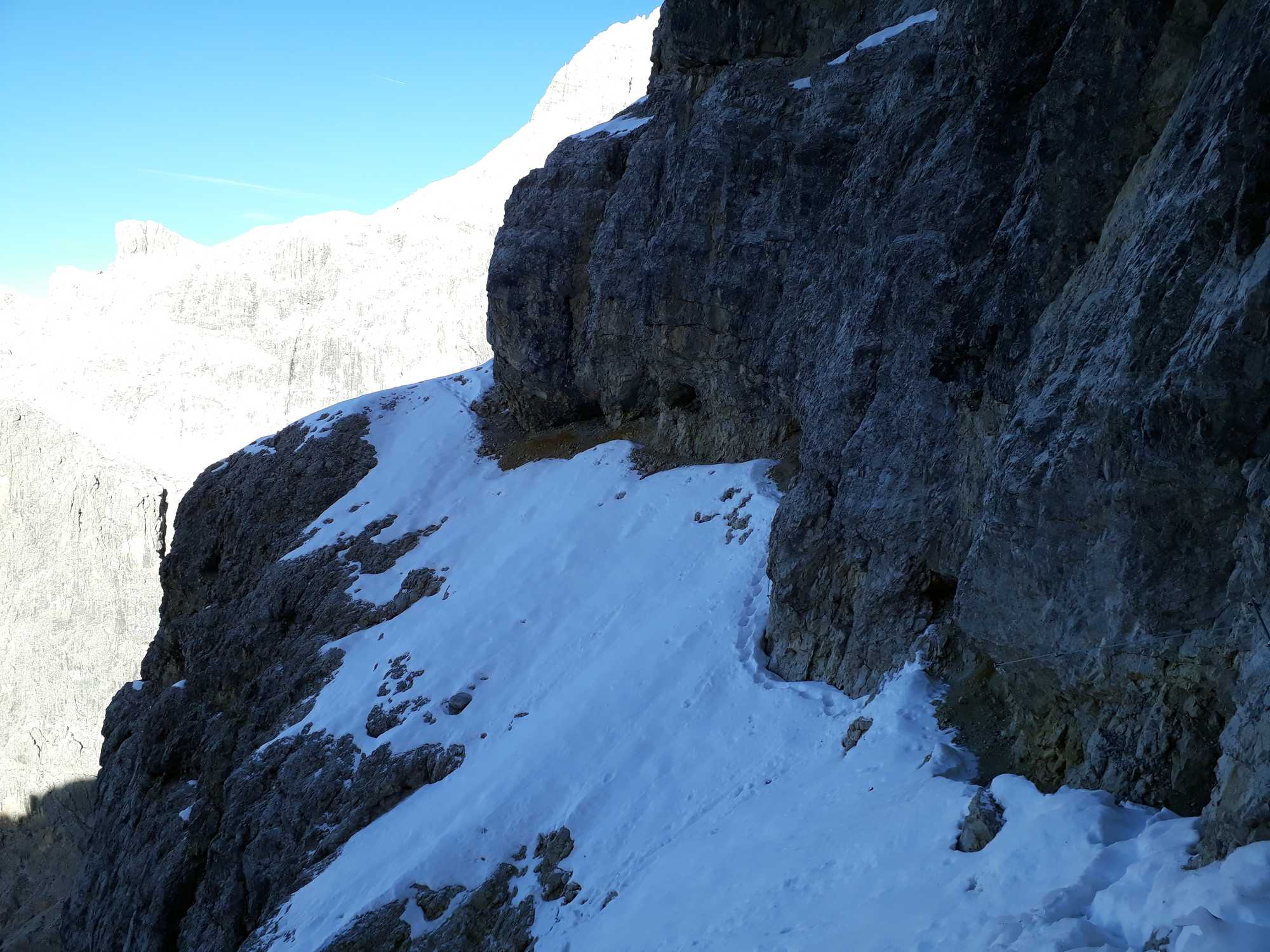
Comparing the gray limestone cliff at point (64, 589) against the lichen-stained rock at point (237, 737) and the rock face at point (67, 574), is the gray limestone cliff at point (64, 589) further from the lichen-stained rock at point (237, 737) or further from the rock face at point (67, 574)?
the lichen-stained rock at point (237, 737)

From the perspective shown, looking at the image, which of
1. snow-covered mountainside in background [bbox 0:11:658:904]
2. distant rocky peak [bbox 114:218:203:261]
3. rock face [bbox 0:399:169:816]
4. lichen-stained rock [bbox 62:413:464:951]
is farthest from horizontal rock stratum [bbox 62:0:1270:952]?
distant rocky peak [bbox 114:218:203:261]

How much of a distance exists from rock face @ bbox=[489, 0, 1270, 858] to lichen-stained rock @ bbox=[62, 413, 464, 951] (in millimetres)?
10841

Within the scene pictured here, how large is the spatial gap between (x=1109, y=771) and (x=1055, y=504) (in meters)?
2.45

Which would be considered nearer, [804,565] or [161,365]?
[804,565]

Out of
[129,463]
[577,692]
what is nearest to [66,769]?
[129,463]

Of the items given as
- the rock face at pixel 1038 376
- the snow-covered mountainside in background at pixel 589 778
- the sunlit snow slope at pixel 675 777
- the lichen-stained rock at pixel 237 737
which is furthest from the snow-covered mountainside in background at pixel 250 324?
the rock face at pixel 1038 376

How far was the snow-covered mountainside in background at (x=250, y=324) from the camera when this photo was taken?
4087 inches

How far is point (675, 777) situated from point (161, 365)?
108 meters

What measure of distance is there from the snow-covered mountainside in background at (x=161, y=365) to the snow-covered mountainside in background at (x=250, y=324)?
0.73ft

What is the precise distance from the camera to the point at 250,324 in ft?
365

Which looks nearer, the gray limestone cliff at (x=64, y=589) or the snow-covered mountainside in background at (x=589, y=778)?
the snow-covered mountainside in background at (x=589, y=778)

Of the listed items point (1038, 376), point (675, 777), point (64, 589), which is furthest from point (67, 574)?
point (1038, 376)

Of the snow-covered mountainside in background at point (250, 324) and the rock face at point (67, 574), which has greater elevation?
the snow-covered mountainside in background at point (250, 324)

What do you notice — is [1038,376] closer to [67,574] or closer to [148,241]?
[67,574]
